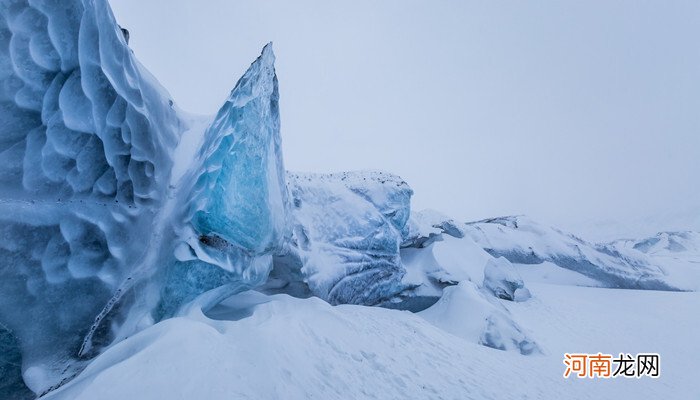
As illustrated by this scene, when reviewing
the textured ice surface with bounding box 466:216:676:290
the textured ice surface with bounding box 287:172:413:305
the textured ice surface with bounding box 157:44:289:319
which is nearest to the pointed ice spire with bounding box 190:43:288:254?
the textured ice surface with bounding box 157:44:289:319

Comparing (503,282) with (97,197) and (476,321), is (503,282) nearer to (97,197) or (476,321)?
(476,321)

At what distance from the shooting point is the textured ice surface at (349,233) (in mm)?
4992

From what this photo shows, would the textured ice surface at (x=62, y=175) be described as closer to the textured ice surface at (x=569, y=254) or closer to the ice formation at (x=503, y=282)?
the ice formation at (x=503, y=282)

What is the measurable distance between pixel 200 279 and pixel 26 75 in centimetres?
178

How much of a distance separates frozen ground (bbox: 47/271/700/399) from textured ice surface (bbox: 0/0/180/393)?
15.5 inches

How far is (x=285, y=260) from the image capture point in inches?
184

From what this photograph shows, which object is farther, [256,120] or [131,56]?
[256,120]

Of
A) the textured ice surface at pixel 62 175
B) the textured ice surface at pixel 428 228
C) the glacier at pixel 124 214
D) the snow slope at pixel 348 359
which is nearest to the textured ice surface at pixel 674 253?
the snow slope at pixel 348 359

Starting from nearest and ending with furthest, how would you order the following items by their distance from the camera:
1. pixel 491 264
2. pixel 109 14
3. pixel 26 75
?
1. pixel 26 75
2. pixel 109 14
3. pixel 491 264

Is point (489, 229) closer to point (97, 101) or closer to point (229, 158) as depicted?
point (229, 158)

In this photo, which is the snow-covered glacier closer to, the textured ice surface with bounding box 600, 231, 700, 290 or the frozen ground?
the frozen ground

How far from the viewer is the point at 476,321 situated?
202 inches

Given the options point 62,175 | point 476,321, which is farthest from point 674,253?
point 62,175

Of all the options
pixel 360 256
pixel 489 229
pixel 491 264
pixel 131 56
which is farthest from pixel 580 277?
pixel 131 56
